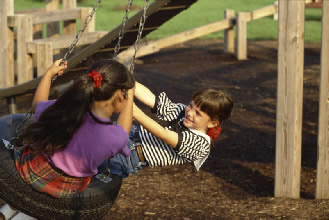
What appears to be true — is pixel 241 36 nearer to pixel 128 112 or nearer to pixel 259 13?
pixel 259 13

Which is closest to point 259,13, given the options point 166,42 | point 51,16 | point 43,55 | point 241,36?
point 241,36

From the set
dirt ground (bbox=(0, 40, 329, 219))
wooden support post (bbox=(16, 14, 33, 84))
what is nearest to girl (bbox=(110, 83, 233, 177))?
dirt ground (bbox=(0, 40, 329, 219))

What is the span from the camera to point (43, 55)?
8656mm

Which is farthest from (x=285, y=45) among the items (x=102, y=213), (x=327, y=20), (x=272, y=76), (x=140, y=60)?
(x=140, y=60)

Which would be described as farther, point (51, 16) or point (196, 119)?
point (51, 16)

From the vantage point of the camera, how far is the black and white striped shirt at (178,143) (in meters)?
4.00

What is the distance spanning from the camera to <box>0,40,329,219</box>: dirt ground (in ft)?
17.6

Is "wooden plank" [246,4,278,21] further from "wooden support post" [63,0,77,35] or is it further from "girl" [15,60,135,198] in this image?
"girl" [15,60,135,198]

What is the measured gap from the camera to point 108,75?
329cm

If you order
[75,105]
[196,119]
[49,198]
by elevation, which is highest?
[75,105]

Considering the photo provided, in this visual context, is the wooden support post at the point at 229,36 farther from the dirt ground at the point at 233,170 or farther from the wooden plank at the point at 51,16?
the wooden plank at the point at 51,16

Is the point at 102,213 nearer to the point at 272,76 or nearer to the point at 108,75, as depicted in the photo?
the point at 108,75

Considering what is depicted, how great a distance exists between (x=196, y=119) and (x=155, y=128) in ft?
1.32

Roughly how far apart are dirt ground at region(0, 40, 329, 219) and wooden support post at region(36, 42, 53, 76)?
676 mm
